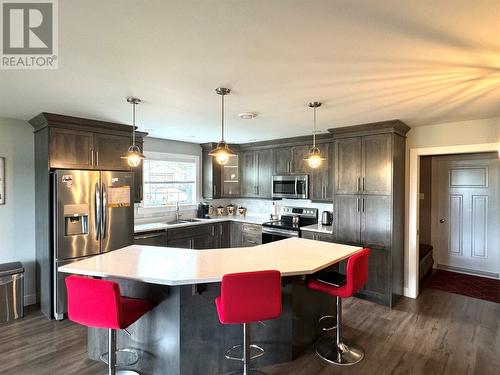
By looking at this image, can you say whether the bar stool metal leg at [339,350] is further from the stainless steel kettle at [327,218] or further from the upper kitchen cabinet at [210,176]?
the upper kitchen cabinet at [210,176]

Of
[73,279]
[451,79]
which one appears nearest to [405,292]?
[451,79]

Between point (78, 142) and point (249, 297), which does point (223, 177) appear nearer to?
point (78, 142)

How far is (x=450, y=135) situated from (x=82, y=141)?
483cm

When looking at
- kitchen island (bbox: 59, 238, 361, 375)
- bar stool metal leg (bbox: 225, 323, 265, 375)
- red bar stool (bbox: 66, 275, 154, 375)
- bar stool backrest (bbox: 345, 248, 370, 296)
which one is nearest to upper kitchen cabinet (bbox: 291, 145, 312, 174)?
kitchen island (bbox: 59, 238, 361, 375)

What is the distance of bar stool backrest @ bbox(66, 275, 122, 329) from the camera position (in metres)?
1.88

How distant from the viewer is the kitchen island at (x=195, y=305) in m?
2.17

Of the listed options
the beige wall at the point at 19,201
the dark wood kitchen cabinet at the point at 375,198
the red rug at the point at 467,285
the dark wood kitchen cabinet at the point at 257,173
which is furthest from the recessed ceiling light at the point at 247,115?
the red rug at the point at 467,285

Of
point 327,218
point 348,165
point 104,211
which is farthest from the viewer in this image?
point 327,218

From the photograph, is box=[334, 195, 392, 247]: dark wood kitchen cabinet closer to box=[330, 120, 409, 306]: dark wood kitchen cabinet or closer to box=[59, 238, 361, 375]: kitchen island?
box=[330, 120, 409, 306]: dark wood kitchen cabinet

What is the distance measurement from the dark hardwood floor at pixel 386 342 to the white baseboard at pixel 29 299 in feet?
0.69

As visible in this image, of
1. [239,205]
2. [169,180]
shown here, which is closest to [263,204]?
[239,205]

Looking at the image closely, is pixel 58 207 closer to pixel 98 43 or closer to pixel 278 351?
pixel 98 43

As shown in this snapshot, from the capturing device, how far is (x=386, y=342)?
115 inches

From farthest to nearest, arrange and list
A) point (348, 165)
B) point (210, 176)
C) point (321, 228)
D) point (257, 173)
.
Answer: point (210, 176) < point (257, 173) < point (321, 228) < point (348, 165)
